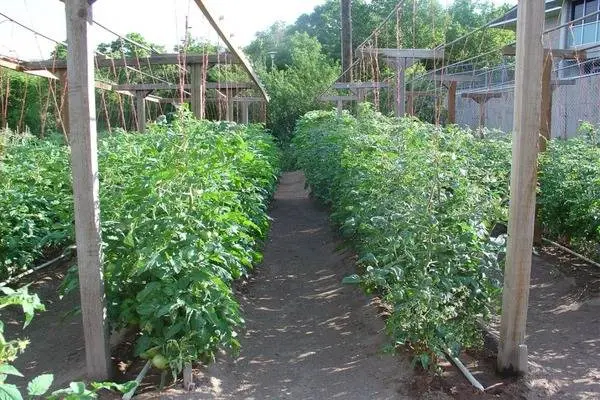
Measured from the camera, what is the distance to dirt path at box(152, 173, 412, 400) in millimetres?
4320

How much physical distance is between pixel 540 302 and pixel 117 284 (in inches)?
168

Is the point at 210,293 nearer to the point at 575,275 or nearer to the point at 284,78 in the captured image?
the point at 575,275

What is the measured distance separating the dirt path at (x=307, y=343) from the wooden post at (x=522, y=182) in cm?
75

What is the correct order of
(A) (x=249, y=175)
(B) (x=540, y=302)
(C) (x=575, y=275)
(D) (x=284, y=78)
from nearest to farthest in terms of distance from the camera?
(B) (x=540, y=302)
(C) (x=575, y=275)
(A) (x=249, y=175)
(D) (x=284, y=78)

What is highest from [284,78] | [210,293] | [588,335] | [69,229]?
[284,78]

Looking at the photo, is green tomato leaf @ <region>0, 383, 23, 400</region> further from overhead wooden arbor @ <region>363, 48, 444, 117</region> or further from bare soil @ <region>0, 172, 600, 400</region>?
overhead wooden arbor @ <region>363, 48, 444, 117</region>

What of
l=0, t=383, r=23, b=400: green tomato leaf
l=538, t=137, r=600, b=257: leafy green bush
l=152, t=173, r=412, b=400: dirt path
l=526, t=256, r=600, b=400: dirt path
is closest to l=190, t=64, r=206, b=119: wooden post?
l=152, t=173, r=412, b=400: dirt path

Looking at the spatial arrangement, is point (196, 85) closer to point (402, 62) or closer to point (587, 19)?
point (402, 62)

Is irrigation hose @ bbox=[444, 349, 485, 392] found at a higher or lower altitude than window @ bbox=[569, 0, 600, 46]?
lower

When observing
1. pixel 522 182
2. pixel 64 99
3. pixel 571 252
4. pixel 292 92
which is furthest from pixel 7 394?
pixel 292 92

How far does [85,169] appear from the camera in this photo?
13.0 ft

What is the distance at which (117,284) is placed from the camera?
4254mm

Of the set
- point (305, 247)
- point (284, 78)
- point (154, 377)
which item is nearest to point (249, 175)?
point (305, 247)

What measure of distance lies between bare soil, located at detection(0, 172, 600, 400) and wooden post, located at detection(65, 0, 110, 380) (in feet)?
1.70
